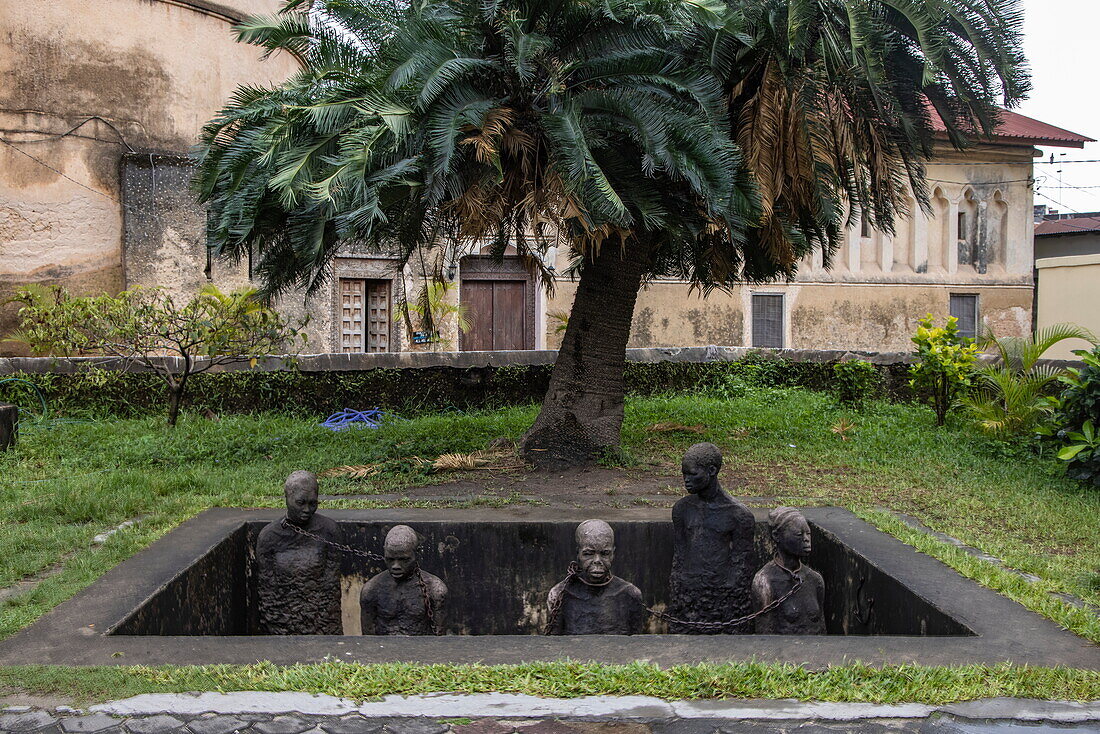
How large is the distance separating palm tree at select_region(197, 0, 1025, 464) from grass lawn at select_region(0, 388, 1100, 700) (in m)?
1.62

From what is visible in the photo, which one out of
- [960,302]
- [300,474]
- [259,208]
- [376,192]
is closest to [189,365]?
[259,208]

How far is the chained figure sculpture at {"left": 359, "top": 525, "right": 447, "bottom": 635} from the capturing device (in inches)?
193

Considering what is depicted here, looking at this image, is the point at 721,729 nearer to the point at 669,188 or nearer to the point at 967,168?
the point at 669,188

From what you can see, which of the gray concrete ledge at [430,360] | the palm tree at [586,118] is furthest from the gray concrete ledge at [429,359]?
the palm tree at [586,118]

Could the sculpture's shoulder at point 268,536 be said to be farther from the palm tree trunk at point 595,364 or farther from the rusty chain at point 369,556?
the palm tree trunk at point 595,364

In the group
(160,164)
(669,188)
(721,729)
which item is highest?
(160,164)

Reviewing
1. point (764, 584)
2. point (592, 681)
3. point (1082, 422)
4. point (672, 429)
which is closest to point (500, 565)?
point (764, 584)

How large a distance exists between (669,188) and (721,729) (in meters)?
5.48

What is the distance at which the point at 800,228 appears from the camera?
31.1 feet

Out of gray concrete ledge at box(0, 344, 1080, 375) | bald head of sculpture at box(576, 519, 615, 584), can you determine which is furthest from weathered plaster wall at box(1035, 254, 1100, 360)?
bald head of sculpture at box(576, 519, 615, 584)

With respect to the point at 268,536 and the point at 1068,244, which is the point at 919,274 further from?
the point at 268,536

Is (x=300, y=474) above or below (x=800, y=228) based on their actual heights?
below

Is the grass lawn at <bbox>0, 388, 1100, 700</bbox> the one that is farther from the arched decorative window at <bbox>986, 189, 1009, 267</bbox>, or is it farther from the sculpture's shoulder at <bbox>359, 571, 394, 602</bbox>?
the arched decorative window at <bbox>986, 189, 1009, 267</bbox>

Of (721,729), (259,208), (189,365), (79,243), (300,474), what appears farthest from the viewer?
(79,243)
